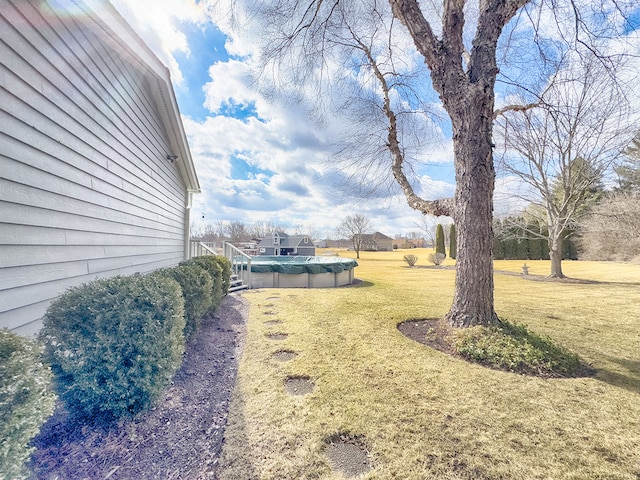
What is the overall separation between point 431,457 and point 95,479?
6.93ft

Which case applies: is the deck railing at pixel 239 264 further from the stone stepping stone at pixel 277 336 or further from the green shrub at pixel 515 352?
the green shrub at pixel 515 352

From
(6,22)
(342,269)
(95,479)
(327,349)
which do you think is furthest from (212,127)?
(95,479)

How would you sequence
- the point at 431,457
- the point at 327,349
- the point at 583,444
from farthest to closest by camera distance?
the point at 327,349, the point at 583,444, the point at 431,457

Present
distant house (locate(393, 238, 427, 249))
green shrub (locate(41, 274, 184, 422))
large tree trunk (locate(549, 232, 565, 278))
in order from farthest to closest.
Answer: distant house (locate(393, 238, 427, 249))
large tree trunk (locate(549, 232, 565, 278))
green shrub (locate(41, 274, 184, 422))

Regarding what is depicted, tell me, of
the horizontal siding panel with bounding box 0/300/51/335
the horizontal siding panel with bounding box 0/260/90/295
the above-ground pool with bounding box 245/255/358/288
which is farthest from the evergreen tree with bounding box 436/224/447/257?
the horizontal siding panel with bounding box 0/300/51/335

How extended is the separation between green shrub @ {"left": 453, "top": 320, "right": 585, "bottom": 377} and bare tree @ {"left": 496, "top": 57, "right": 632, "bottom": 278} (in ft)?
26.5

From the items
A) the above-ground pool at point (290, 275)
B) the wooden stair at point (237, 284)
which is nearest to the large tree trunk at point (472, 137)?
the above-ground pool at point (290, 275)

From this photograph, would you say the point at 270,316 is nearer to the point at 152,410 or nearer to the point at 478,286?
the point at 152,410

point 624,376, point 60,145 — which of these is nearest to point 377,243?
point 624,376

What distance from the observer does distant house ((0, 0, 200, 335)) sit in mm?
2191

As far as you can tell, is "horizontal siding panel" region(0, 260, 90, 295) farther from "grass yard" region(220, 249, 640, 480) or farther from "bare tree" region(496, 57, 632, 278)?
"bare tree" region(496, 57, 632, 278)

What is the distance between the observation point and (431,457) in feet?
6.15

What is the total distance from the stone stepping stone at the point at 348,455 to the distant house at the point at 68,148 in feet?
8.54

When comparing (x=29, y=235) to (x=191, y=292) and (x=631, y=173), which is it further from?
(x=631, y=173)
